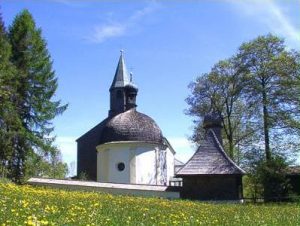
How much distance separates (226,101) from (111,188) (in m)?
17.4

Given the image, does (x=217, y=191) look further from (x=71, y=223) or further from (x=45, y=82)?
(x=71, y=223)

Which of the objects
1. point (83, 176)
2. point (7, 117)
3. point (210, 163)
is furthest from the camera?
point (83, 176)

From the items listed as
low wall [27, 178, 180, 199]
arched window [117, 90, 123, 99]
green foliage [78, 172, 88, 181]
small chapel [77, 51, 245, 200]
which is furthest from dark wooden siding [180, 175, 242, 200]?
arched window [117, 90, 123, 99]

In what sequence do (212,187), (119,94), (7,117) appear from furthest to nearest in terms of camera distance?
(119,94), (7,117), (212,187)

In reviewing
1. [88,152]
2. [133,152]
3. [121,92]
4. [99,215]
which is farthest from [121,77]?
[99,215]

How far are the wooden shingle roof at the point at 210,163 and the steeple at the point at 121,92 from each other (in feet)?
69.5

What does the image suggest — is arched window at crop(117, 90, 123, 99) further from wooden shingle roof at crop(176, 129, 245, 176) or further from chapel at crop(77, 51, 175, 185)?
wooden shingle roof at crop(176, 129, 245, 176)

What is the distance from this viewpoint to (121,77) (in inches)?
2512

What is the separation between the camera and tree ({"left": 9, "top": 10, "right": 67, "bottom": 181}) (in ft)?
134

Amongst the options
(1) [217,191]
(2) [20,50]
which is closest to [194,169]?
(1) [217,191]

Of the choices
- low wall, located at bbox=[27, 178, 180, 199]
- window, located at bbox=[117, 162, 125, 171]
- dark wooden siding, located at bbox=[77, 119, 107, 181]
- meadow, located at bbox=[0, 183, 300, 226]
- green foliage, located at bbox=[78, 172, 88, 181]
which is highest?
dark wooden siding, located at bbox=[77, 119, 107, 181]

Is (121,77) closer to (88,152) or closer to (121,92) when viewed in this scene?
(121,92)

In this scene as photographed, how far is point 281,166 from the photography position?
38500 mm

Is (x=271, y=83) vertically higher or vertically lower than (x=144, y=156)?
higher
